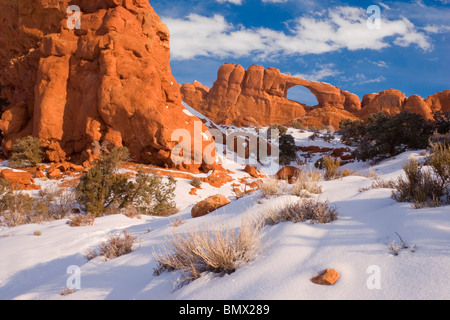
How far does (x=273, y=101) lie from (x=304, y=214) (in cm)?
5503

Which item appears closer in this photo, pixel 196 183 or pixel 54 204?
pixel 54 204

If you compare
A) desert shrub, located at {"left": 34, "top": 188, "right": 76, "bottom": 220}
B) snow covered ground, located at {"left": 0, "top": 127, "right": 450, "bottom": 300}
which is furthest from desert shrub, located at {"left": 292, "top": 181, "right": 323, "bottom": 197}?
desert shrub, located at {"left": 34, "top": 188, "right": 76, "bottom": 220}

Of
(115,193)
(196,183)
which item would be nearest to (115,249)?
(115,193)

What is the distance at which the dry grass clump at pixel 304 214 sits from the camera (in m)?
3.31

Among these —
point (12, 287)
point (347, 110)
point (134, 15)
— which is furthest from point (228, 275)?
point (347, 110)

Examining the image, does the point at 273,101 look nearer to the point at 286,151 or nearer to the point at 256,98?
the point at 256,98

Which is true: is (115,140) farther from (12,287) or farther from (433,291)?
(433,291)

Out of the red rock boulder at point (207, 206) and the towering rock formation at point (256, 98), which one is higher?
the towering rock formation at point (256, 98)

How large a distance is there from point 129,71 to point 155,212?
11.5 meters

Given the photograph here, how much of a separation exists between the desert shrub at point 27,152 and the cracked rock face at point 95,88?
695 millimetres

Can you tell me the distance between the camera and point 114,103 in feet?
54.3

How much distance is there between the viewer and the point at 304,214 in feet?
11.2

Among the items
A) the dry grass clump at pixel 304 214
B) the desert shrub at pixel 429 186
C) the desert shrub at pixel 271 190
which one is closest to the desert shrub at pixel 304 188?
the desert shrub at pixel 271 190

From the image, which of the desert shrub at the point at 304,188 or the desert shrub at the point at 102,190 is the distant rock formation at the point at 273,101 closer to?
the desert shrub at the point at 102,190
